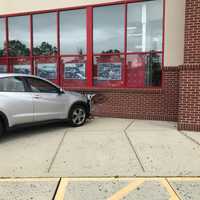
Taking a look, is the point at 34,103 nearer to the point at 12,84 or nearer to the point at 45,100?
the point at 45,100

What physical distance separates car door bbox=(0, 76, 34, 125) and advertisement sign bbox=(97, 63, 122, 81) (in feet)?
12.8

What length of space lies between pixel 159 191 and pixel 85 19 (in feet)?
27.0

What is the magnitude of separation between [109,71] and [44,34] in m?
3.27

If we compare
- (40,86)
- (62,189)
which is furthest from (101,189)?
(40,86)

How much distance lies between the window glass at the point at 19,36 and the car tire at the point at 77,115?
4.47 metres

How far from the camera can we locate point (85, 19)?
11.1 m

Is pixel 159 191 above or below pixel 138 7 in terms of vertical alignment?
below

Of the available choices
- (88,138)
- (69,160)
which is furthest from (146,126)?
(69,160)

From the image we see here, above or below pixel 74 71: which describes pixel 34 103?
below

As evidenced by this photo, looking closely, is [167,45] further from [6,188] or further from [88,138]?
[6,188]

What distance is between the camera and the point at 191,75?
815 cm

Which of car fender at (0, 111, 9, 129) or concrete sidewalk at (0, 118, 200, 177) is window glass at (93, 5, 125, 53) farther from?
car fender at (0, 111, 9, 129)

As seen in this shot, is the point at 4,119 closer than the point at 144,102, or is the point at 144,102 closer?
the point at 4,119

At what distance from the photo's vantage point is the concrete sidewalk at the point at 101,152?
207 inches
